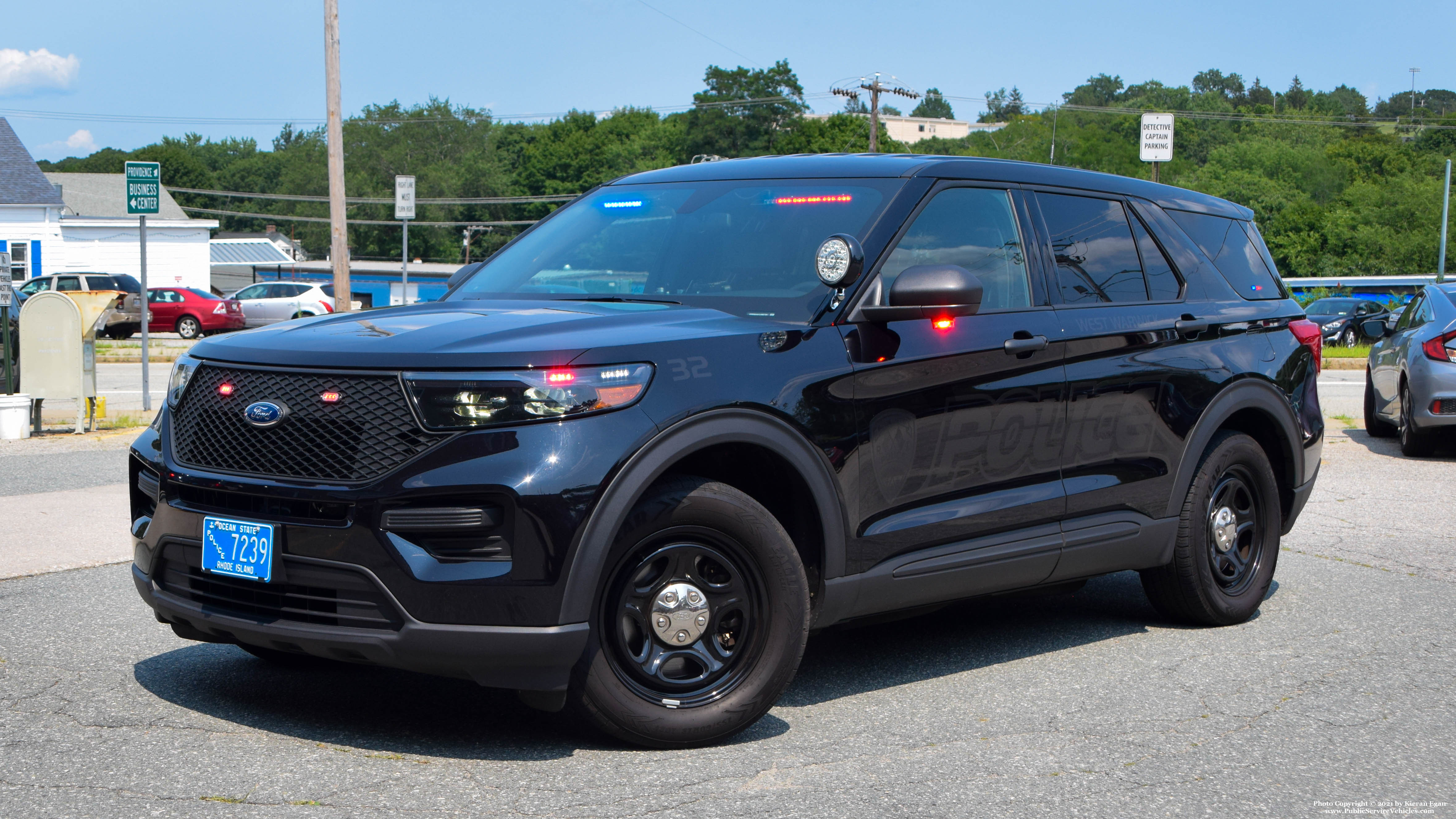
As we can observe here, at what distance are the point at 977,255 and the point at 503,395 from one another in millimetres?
2137

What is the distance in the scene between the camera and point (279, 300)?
130 ft

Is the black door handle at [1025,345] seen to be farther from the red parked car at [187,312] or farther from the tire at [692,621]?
the red parked car at [187,312]

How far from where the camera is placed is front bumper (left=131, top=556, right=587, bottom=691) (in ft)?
11.9

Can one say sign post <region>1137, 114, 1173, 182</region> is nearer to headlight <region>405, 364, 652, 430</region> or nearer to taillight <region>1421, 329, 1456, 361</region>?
taillight <region>1421, 329, 1456, 361</region>

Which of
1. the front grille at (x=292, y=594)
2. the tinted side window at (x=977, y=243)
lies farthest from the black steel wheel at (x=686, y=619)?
the tinted side window at (x=977, y=243)

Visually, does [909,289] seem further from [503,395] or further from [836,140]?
[836,140]

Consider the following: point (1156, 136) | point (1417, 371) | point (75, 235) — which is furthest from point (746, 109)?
point (1417, 371)

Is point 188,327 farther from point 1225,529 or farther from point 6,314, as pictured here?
point 1225,529

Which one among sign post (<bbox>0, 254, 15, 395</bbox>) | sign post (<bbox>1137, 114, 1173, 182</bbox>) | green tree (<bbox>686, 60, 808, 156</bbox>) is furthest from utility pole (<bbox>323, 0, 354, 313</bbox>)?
green tree (<bbox>686, 60, 808, 156</bbox>)

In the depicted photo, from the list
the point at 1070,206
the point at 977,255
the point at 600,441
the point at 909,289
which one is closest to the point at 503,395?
the point at 600,441

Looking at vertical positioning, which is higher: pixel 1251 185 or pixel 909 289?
pixel 1251 185

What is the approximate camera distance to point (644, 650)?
397 cm

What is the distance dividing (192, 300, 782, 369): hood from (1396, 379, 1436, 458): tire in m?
9.59

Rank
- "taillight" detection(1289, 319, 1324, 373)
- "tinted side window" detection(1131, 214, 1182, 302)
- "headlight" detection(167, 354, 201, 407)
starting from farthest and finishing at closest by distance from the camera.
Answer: "taillight" detection(1289, 319, 1324, 373), "tinted side window" detection(1131, 214, 1182, 302), "headlight" detection(167, 354, 201, 407)
